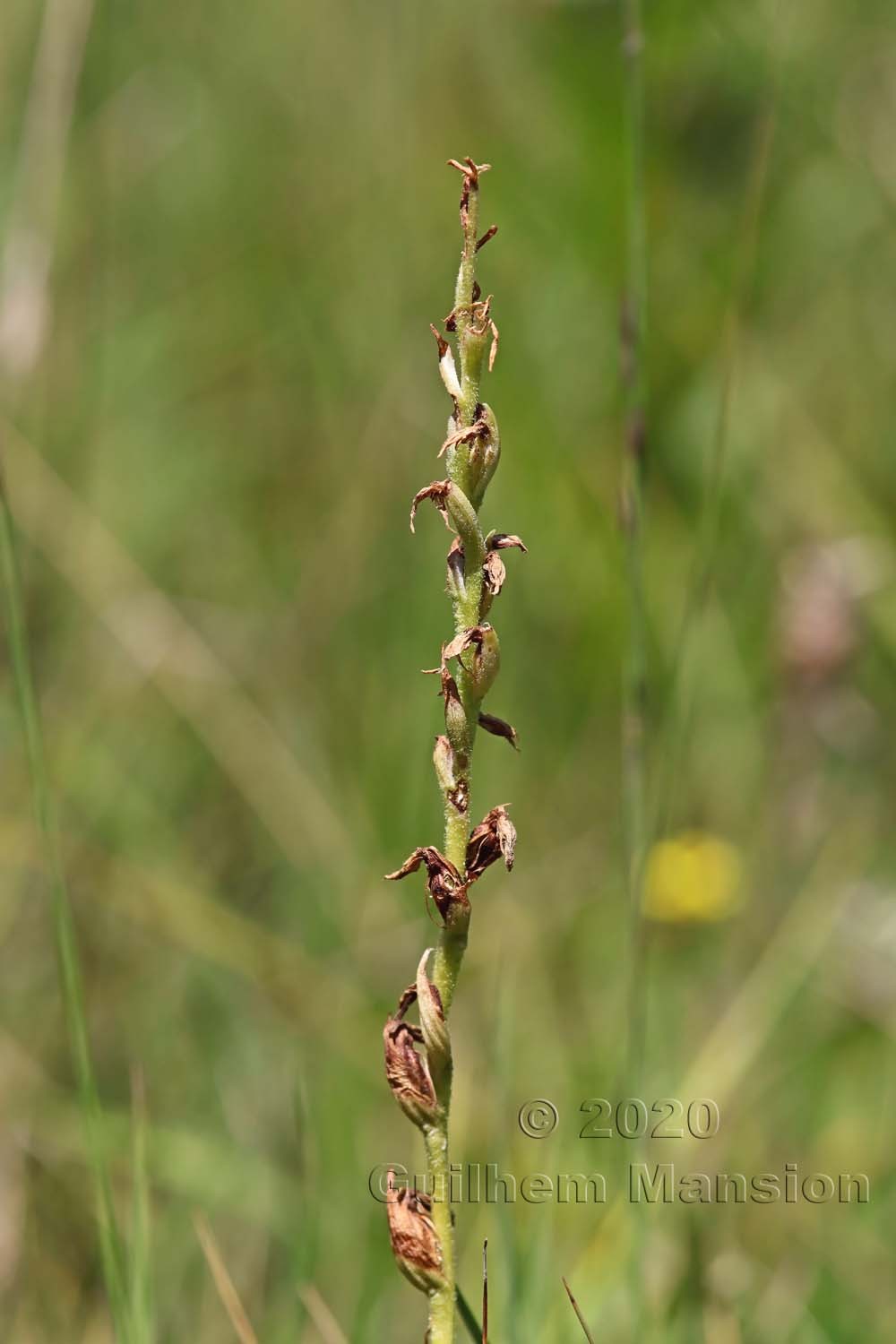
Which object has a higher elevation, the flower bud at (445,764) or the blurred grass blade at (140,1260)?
the flower bud at (445,764)

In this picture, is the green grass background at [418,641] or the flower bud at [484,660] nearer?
the flower bud at [484,660]

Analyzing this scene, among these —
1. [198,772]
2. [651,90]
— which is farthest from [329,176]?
[198,772]

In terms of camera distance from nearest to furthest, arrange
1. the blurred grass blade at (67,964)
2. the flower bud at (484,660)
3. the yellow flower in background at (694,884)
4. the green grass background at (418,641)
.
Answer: the flower bud at (484,660) → the blurred grass blade at (67,964) → the green grass background at (418,641) → the yellow flower in background at (694,884)

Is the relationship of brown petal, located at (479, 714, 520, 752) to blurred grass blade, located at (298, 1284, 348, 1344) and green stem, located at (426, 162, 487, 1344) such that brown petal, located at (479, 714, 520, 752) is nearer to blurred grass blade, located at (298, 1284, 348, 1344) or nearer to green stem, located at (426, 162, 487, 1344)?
green stem, located at (426, 162, 487, 1344)

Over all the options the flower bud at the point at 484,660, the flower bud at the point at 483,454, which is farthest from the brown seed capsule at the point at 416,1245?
the flower bud at the point at 483,454

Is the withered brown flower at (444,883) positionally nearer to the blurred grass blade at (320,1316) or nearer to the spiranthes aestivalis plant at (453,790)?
the spiranthes aestivalis plant at (453,790)

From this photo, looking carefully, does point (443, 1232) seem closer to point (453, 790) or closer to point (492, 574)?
point (453, 790)
